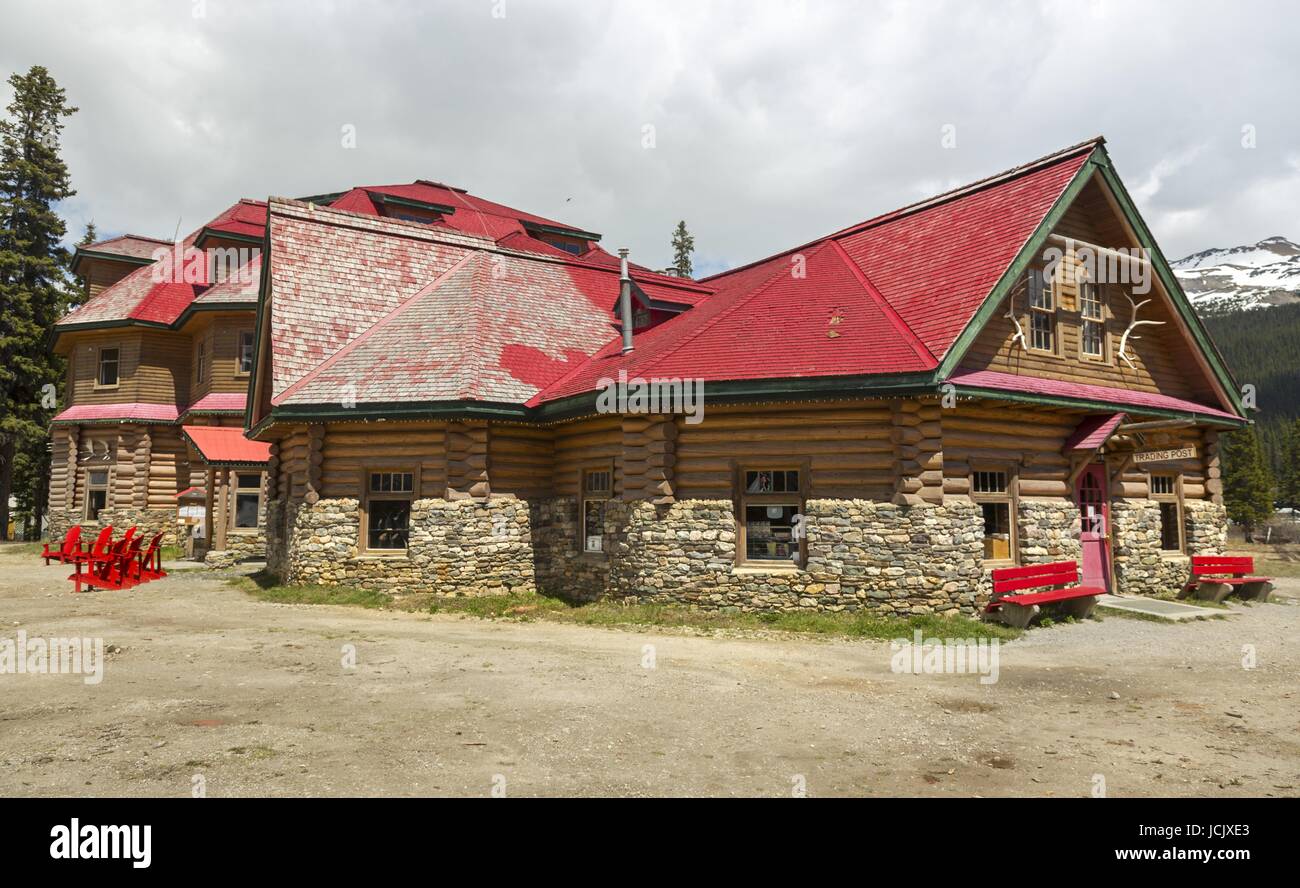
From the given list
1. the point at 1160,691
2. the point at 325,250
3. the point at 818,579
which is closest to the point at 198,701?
the point at 818,579

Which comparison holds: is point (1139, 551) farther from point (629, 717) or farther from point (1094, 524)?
point (629, 717)

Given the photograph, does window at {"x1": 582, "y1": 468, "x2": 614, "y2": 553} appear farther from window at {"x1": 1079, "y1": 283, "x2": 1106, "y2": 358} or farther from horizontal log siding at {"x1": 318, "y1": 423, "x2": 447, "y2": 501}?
window at {"x1": 1079, "y1": 283, "x2": 1106, "y2": 358}

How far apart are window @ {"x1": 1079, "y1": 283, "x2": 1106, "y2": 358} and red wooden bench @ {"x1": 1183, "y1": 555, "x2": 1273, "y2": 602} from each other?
5152 millimetres

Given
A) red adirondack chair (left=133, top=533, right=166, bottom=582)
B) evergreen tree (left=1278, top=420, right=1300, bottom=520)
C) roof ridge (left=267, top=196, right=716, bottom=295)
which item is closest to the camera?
red adirondack chair (left=133, top=533, right=166, bottom=582)

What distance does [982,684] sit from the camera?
9219 millimetres

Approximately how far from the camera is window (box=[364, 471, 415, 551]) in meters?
17.1

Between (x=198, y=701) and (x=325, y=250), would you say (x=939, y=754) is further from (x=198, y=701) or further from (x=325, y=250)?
(x=325, y=250)

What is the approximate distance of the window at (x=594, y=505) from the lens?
1659cm

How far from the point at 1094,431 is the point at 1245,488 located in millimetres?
64981

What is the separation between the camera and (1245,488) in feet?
213

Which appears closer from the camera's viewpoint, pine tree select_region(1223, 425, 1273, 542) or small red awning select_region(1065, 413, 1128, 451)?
small red awning select_region(1065, 413, 1128, 451)

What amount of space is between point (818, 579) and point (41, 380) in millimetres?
40420

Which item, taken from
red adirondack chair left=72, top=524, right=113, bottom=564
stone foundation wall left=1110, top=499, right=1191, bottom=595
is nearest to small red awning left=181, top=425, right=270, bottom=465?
red adirondack chair left=72, top=524, right=113, bottom=564

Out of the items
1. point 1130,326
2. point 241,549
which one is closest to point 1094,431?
point 1130,326
